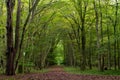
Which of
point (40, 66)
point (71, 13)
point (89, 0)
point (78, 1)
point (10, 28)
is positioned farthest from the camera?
point (40, 66)

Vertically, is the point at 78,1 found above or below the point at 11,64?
above

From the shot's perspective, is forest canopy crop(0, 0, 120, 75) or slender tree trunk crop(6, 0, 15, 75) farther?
forest canopy crop(0, 0, 120, 75)

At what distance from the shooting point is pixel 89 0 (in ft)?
94.1

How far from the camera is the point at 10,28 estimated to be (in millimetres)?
17250

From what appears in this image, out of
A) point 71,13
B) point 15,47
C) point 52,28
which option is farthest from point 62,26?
point 15,47

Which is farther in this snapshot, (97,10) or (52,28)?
(52,28)

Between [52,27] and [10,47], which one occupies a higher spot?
[52,27]

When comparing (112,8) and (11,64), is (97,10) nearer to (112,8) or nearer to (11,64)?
(112,8)

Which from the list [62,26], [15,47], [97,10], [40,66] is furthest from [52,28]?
[15,47]

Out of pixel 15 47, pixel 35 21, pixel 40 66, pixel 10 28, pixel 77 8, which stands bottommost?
pixel 40 66

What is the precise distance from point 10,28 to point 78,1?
15884 millimetres

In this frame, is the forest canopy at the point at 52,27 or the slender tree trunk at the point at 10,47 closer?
the slender tree trunk at the point at 10,47

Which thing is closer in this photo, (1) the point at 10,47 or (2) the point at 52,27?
(1) the point at 10,47

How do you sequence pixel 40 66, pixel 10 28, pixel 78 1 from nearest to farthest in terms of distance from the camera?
1. pixel 10 28
2. pixel 78 1
3. pixel 40 66
